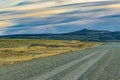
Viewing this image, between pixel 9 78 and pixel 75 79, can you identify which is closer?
pixel 75 79

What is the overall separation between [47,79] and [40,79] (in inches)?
16.2

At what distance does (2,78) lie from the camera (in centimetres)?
2147

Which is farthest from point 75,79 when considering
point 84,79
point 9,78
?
point 9,78

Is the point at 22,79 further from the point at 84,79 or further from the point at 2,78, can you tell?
the point at 84,79

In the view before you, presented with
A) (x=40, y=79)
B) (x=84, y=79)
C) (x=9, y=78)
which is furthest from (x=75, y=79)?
(x=9, y=78)

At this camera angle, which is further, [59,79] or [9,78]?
[9,78]

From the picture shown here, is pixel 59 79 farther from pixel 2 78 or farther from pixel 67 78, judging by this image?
pixel 2 78

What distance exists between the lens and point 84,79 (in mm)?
20031

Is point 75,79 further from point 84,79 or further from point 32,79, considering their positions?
point 32,79

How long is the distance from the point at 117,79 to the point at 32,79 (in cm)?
498

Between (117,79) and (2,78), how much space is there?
706 centimetres

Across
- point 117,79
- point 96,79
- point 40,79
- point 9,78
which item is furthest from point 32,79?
point 117,79

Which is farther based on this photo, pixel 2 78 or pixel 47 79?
pixel 2 78

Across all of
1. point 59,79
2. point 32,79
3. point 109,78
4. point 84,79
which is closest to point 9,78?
point 32,79
